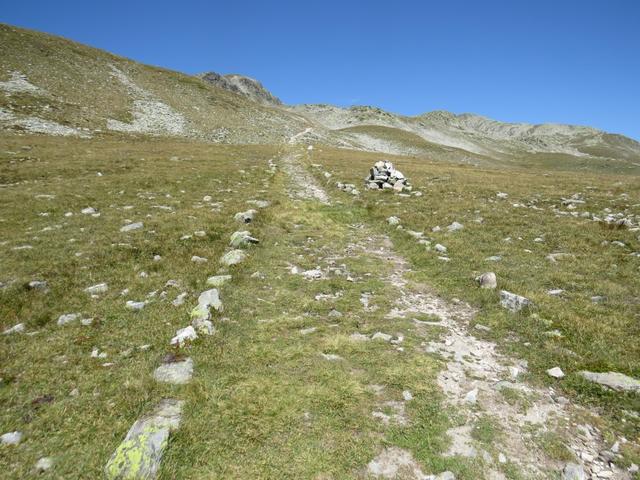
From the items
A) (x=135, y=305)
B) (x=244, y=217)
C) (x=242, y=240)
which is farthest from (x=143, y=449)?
(x=244, y=217)

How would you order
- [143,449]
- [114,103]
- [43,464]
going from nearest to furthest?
[43,464]
[143,449]
[114,103]

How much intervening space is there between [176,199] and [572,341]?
2070cm

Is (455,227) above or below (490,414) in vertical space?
above

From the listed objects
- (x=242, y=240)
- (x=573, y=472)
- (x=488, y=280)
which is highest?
(x=488, y=280)

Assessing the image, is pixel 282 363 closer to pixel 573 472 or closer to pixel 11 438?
pixel 11 438

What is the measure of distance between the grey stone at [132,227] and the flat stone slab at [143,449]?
11378 millimetres

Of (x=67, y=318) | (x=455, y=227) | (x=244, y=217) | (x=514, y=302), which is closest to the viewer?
(x=67, y=318)

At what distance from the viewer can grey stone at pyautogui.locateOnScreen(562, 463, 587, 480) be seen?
5.10m

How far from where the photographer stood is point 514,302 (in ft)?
32.1

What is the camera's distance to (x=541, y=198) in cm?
2662

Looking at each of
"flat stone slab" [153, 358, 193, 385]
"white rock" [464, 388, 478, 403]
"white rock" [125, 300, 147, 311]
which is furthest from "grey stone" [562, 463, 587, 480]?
"white rock" [125, 300, 147, 311]

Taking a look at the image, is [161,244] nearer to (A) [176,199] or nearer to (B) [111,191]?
(A) [176,199]

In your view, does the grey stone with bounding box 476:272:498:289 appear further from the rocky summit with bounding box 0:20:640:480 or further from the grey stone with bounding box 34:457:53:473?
the grey stone with bounding box 34:457:53:473

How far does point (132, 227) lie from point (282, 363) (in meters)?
11.5
